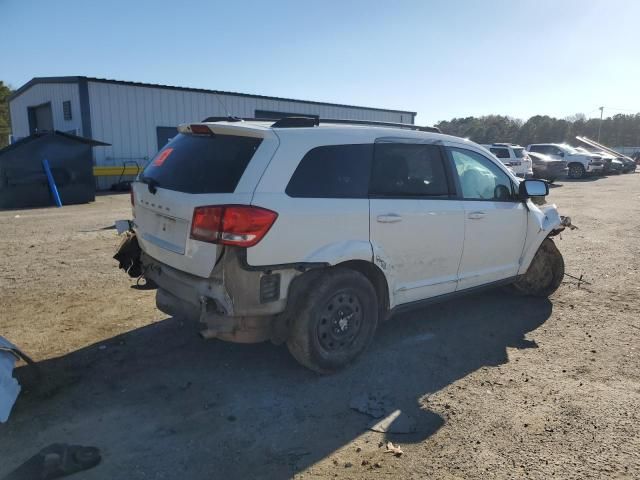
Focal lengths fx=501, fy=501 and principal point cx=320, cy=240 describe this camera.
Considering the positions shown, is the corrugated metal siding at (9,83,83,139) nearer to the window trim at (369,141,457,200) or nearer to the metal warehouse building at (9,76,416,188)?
the metal warehouse building at (9,76,416,188)

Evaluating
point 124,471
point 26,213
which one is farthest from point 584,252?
point 26,213

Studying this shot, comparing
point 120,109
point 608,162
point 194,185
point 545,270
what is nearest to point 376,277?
point 194,185

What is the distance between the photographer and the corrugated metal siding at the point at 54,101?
19.7 meters

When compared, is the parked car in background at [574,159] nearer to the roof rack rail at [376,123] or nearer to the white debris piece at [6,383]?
the roof rack rail at [376,123]

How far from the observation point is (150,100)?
827 inches

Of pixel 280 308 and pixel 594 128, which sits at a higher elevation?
pixel 594 128

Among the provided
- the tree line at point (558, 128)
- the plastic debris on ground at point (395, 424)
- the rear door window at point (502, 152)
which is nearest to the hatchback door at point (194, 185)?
the plastic debris on ground at point (395, 424)

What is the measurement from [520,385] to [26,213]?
515 inches

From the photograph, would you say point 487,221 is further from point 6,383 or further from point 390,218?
point 6,383

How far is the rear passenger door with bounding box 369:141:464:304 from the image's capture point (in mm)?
4086

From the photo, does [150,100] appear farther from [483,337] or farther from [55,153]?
[483,337]

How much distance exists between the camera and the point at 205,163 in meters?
3.71

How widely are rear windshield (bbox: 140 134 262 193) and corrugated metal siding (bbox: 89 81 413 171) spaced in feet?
56.0

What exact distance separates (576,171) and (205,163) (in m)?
28.7
